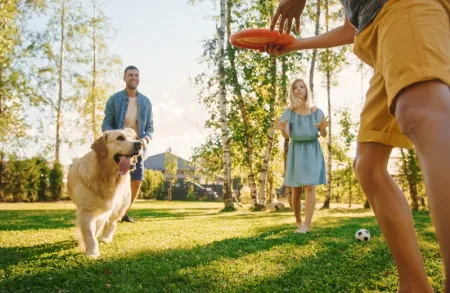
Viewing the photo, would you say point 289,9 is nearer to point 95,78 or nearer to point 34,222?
point 34,222

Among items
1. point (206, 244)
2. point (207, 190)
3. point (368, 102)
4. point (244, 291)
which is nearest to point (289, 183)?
point (206, 244)

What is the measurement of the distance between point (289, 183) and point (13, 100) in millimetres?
18811

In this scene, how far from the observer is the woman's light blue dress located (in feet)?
19.3

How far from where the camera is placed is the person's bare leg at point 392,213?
5.12ft

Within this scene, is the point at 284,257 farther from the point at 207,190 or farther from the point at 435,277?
the point at 207,190

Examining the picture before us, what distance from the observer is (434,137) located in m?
1.06

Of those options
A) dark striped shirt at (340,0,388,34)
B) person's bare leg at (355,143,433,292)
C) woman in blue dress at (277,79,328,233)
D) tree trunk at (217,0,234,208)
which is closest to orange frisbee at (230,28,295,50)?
dark striped shirt at (340,0,388,34)

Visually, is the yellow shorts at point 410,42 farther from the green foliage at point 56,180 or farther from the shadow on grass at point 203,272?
the green foliage at point 56,180

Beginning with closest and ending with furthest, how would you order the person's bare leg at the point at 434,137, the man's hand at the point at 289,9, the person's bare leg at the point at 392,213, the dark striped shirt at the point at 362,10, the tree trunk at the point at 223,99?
the person's bare leg at the point at 434,137
the dark striped shirt at the point at 362,10
the person's bare leg at the point at 392,213
the man's hand at the point at 289,9
the tree trunk at the point at 223,99

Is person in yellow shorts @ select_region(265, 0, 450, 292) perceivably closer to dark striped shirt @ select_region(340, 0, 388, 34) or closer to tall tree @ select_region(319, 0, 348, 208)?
dark striped shirt @ select_region(340, 0, 388, 34)

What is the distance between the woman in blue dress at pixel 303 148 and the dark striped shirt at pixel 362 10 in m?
4.29

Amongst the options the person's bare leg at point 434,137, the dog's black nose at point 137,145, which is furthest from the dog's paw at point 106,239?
the person's bare leg at point 434,137

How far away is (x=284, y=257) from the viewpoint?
354 centimetres

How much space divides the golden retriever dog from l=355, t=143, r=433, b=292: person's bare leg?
10.0 feet
